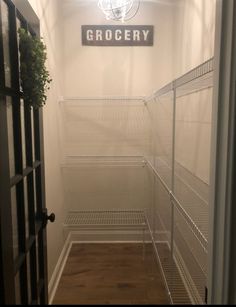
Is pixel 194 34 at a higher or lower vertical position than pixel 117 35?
lower

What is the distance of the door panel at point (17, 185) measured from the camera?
1.03 metres

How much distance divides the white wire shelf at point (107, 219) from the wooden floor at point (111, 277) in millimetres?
229

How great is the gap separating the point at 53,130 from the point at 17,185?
158 cm

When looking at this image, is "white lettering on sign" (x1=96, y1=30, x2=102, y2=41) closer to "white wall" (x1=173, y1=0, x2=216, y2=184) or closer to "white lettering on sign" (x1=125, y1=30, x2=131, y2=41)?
"white lettering on sign" (x1=125, y1=30, x2=131, y2=41)

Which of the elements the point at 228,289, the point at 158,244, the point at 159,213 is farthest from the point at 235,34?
the point at 158,244

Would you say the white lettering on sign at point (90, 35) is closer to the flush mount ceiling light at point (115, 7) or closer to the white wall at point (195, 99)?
the flush mount ceiling light at point (115, 7)

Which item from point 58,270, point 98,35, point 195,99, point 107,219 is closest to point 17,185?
point 195,99

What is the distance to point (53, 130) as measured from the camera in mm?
2814

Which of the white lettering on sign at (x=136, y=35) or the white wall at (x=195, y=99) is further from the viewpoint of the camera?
the white lettering on sign at (x=136, y=35)

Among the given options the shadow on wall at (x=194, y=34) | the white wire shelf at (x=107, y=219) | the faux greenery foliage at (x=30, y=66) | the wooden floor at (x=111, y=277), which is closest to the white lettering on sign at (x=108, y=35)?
the shadow on wall at (x=194, y=34)

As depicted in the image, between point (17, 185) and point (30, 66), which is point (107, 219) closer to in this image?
point (17, 185)

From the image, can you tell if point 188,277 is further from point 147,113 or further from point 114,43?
point 114,43

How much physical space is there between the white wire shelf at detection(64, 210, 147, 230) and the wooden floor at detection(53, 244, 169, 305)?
0.23 meters

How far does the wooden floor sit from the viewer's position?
254 cm
